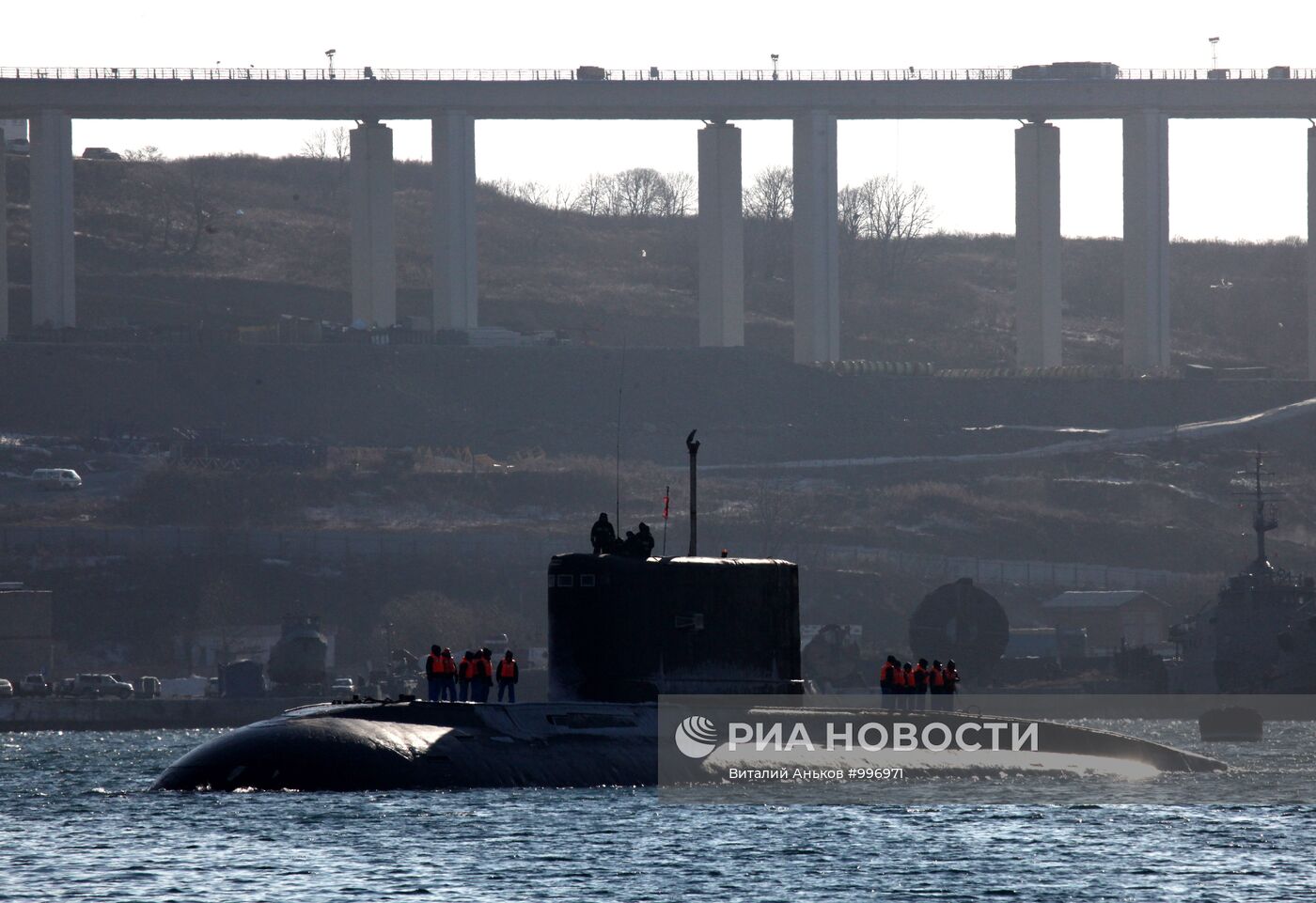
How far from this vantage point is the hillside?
131 m

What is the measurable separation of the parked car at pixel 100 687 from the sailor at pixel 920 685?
38.3 m

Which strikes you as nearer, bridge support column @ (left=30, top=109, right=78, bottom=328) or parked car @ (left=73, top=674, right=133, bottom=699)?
parked car @ (left=73, top=674, right=133, bottom=699)

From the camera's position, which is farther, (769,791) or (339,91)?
(339,91)

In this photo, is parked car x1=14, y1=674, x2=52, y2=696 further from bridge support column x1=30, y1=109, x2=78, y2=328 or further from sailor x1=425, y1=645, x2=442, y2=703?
sailor x1=425, y1=645, x2=442, y2=703

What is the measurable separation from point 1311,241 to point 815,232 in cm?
2526

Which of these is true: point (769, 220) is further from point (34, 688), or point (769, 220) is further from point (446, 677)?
point (446, 677)

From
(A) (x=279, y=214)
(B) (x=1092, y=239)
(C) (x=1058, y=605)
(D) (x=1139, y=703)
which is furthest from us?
(B) (x=1092, y=239)

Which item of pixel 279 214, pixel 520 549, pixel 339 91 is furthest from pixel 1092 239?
pixel 520 549

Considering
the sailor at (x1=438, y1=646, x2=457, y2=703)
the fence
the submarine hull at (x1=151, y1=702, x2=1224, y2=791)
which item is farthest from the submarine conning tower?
the fence

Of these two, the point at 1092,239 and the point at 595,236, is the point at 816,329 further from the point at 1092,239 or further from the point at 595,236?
the point at 1092,239

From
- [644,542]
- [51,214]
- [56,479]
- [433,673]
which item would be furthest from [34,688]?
[644,542]

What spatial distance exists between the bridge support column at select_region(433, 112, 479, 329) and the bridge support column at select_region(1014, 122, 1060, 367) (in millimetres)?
26378

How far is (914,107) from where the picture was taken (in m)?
103

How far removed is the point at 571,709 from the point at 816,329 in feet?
249
